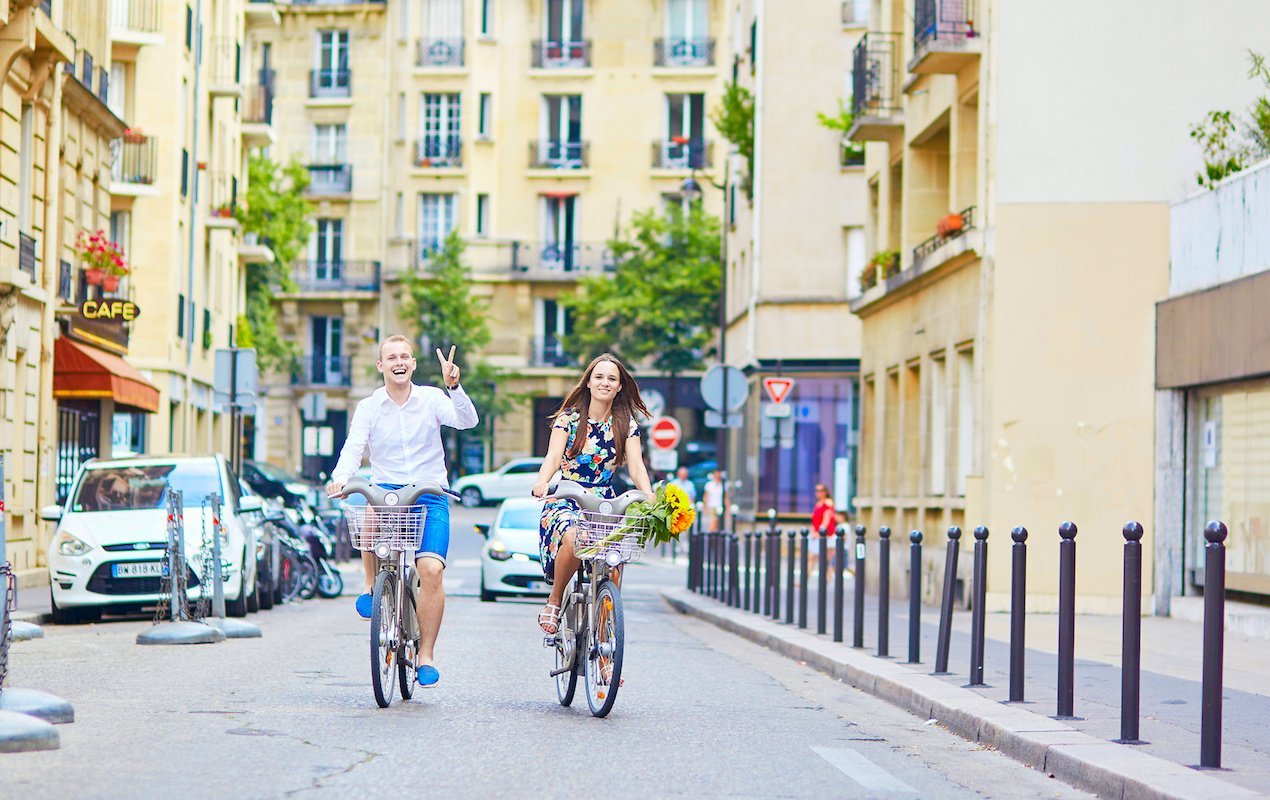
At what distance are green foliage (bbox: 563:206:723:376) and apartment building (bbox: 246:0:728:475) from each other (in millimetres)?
3861

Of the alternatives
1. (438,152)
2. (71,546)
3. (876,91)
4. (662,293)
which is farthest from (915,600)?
(438,152)

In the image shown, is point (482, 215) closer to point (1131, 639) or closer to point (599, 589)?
point (599, 589)

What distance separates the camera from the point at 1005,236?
917 inches

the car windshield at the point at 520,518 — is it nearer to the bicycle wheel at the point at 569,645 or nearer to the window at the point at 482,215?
the bicycle wheel at the point at 569,645

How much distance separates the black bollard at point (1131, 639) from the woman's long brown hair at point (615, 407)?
2.55m

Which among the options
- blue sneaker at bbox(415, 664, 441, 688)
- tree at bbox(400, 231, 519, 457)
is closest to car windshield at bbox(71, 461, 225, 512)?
blue sneaker at bbox(415, 664, 441, 688)

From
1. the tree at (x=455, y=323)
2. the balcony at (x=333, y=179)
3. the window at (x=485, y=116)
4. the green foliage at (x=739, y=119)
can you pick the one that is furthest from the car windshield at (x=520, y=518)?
the balcony at (x=333, y=179)

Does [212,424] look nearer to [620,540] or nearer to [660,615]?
[660,615]

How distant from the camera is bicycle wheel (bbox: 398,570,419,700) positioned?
1048 cm

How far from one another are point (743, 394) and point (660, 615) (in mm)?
6445

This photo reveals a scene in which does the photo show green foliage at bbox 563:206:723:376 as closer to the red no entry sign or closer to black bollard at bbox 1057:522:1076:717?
the red no entry sign

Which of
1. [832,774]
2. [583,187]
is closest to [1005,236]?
[832,774]

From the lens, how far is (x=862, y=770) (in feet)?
29.2

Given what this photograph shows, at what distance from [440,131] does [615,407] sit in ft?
196
